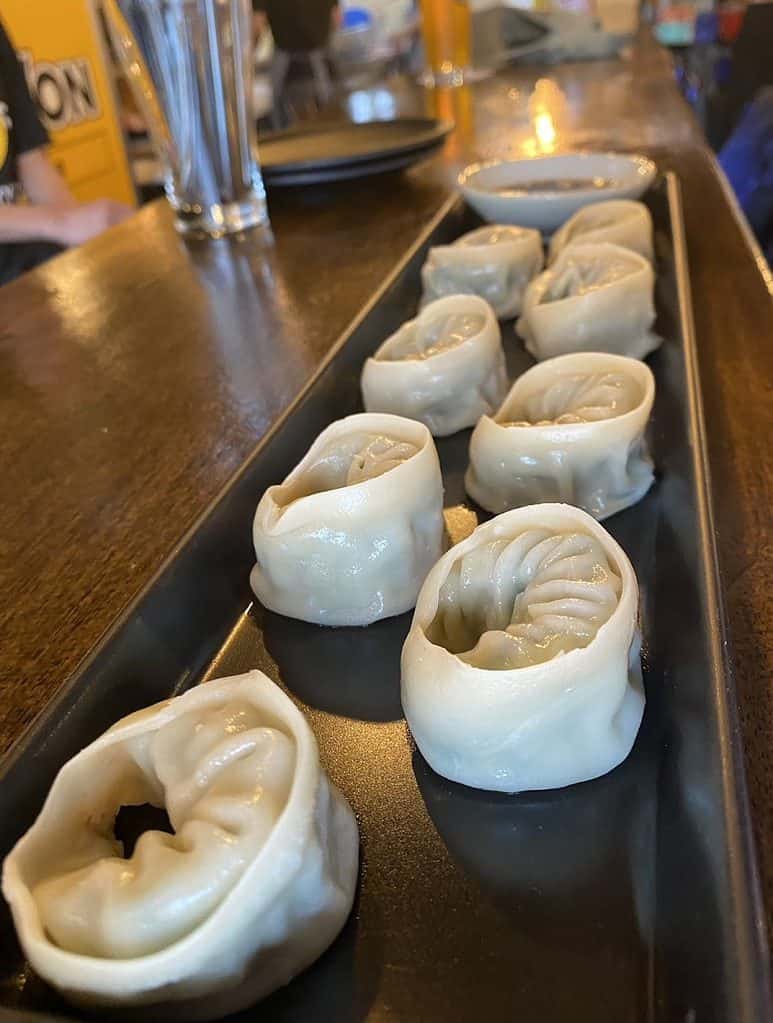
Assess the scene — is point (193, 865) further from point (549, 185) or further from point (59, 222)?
point (59, 222)

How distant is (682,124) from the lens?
2730mm

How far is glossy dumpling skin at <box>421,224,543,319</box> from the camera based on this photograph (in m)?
1.62

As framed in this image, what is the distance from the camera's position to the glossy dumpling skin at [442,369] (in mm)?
1271

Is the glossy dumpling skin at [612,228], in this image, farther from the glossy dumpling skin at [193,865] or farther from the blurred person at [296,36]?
the blurred person at [296,36]

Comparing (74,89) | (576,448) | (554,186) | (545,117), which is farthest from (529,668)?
(74,89)

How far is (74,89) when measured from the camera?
482 centimetres

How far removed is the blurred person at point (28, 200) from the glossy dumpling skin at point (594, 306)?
1.59 meters

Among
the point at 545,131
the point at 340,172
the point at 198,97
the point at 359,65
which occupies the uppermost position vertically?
the point at 198,97

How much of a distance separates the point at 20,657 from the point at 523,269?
3.93 feet

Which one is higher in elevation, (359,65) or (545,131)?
(545,131)

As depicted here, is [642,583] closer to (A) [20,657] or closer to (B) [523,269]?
(A) [20,657]

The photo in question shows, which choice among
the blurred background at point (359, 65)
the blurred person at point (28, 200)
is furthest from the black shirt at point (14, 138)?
the blurred background at point (359, 65)

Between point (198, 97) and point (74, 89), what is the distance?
3442 millimetres

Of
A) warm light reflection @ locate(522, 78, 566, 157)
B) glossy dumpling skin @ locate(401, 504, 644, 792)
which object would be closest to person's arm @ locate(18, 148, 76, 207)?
warm light reflection @ locate(522, 78, 566, 157)
